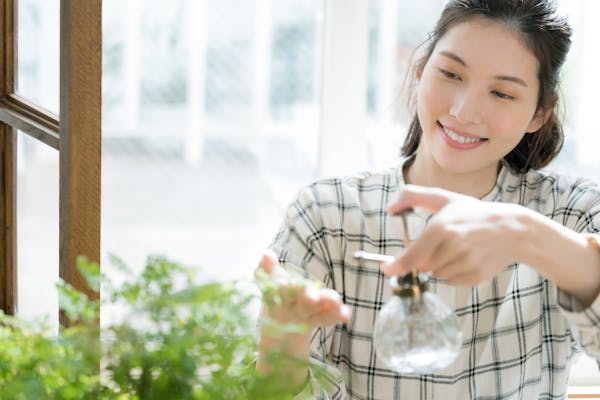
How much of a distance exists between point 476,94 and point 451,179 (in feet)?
0.73

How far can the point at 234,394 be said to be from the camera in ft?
2.88

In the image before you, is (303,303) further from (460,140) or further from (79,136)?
(460,140)

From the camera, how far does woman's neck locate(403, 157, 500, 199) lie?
5.67 feet

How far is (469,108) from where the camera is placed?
155cm

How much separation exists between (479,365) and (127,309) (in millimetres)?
937

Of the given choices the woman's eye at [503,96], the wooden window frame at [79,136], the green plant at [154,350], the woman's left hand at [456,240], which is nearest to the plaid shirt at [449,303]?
the woman's eye at [503,96]

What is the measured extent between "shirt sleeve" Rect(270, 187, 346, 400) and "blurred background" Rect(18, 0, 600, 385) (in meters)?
0.54

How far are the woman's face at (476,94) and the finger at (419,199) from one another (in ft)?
1.39

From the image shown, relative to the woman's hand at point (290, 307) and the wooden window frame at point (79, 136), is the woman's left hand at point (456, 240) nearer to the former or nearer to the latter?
the woman's hand at point (290, 307)

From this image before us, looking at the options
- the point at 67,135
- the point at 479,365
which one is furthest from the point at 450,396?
the point at 67,135

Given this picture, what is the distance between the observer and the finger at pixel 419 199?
109cm

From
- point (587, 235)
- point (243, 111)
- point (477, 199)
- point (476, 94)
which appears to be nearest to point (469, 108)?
point (476, 94)

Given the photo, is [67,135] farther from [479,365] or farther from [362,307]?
[479,365]

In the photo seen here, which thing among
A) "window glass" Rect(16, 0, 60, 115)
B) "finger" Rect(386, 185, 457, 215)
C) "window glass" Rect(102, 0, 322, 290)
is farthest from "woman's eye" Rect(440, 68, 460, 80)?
"window glass" Rect(102, 0, 322, 290)
